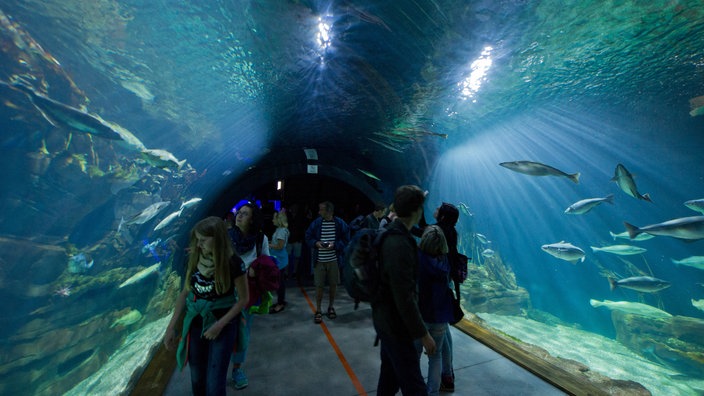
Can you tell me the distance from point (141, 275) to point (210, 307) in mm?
4882

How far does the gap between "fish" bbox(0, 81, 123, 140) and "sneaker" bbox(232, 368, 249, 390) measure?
3552 millimetres

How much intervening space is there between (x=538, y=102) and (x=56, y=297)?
11669 mm

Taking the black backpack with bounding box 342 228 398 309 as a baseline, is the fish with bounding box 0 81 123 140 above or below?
above

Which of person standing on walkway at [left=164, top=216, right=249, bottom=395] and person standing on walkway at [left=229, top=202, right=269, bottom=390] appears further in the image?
person standing on walkway at [left=229, top=202, right=269, bottom=390]

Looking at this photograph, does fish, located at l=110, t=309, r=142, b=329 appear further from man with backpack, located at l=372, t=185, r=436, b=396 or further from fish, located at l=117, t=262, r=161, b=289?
man with backpack, located at l=372, t=185, r=436, b=396

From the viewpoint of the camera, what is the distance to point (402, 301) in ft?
5.31

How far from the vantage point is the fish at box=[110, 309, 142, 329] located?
4.75m

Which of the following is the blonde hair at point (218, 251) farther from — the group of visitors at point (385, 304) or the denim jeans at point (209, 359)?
the denim jeans at point (209, 359)

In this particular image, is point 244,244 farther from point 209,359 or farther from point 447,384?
point 447,384

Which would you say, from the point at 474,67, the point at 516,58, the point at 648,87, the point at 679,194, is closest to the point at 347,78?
the point at 474,67

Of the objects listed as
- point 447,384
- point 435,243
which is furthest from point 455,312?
point 447,384

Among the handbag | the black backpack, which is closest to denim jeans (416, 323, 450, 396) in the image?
the handbag

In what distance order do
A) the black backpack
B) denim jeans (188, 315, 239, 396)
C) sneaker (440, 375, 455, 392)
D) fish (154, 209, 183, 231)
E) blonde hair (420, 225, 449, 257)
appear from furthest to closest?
fish (154, 209, 183, 231) → sneaker (440, 375, 455, 392) → blonde hair (420, 225, 449, 257) → denim jeans (188, 315, 239, 396) → the black backpack

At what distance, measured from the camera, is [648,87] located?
634 centimetres
